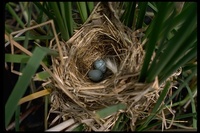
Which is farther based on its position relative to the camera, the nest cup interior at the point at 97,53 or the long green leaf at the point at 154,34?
the nest cup interior at the point at 97,53

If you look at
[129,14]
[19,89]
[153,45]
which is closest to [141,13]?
[129,14]

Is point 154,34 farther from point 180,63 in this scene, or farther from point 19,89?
point 19,89

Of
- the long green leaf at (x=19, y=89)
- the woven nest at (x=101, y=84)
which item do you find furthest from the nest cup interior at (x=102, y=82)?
the long green leaf at (x=19, y=89)

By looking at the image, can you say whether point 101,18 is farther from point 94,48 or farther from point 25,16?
point 25,16

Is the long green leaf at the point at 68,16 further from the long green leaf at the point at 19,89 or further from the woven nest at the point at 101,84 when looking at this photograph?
the long green leaf at the point at 19,89

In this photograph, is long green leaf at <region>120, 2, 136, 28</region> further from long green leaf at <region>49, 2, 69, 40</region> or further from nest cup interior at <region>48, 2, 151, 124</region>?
long green leaf at <region>49, 2, 69, 40</region>
